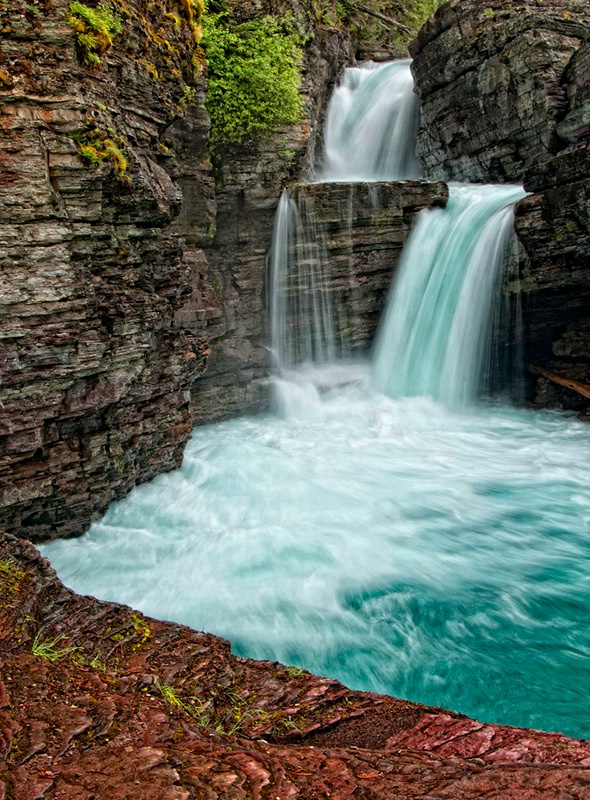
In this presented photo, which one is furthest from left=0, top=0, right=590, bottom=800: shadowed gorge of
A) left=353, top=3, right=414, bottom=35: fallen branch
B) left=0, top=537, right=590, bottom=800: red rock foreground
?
left=353, top=3, right=414, bottom=35: fallen branch

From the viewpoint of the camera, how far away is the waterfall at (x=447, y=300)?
13008 millimetres

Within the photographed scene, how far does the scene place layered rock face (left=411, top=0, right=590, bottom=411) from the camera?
11.6 m

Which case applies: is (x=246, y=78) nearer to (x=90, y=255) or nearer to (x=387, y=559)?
(x=90, y=255)

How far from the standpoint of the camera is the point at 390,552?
7.75m

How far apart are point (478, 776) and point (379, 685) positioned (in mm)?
2970

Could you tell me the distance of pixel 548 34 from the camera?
13.5m

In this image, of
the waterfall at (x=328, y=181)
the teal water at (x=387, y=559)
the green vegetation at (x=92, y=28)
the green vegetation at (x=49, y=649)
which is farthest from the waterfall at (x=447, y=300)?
the green vegetation at (x=49, y=649)

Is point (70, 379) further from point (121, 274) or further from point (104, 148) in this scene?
point (104, 148)

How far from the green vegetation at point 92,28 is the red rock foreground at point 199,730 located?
6.28m

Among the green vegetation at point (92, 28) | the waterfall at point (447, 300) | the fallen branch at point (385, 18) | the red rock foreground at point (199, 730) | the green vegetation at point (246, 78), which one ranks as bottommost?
the red rock foreground at point (199, 730)

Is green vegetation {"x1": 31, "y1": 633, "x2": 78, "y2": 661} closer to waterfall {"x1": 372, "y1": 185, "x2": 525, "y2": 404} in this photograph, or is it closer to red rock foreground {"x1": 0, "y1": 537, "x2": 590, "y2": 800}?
red rock foreground {"x1": 0, "y1": 537, "x2": 590, "y2": 800}

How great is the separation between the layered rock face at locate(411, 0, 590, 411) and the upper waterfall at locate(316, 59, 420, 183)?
3.90 ft

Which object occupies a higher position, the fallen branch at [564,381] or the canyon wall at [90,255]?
the canyon wall at [90,255]

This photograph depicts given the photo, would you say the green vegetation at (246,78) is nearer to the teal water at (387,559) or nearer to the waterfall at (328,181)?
the waterfall at (328,181)
